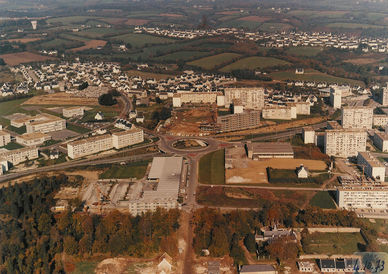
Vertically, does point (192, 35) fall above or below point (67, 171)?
above

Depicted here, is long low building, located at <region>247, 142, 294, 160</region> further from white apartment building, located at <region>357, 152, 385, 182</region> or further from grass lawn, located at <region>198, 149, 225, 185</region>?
white apartment building, located at <region>357, 152, 385, 182</region>

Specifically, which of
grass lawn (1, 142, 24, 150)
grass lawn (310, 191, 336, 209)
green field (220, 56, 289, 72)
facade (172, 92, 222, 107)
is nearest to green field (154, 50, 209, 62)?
green field (220, 56, 289, 72)

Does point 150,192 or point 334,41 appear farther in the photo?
point 334,41

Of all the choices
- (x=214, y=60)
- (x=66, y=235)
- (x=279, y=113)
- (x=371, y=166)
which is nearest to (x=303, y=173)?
(x=371, y=166)

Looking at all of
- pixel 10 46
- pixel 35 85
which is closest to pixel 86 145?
pixel 35 85

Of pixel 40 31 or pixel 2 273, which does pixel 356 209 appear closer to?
pixel 2 273

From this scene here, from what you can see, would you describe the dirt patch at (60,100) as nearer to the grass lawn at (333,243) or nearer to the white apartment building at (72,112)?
the white apartment building at (72,112)

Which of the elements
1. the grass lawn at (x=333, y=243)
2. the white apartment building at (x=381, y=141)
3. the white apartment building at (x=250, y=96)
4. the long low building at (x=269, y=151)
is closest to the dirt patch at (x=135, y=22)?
the white apartment building at (x=250, y=96)
